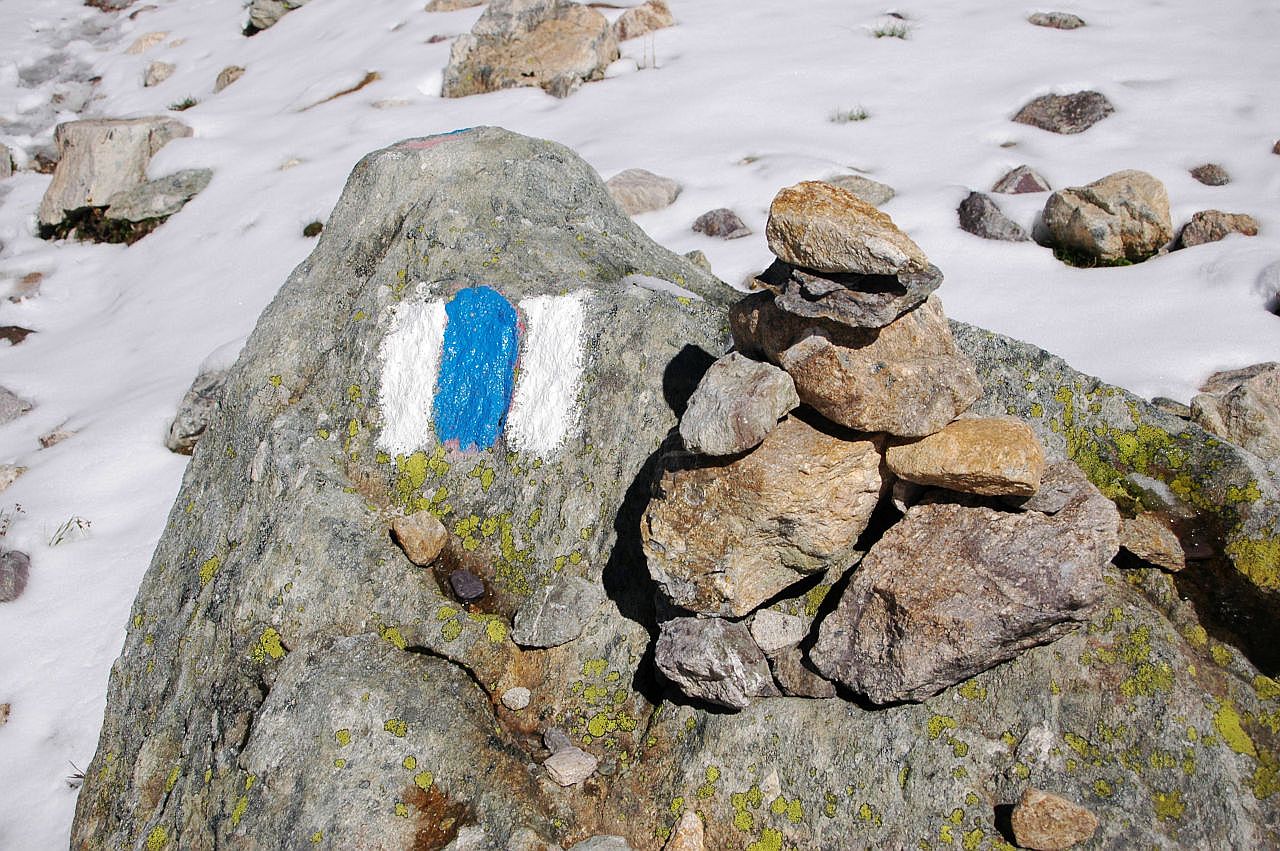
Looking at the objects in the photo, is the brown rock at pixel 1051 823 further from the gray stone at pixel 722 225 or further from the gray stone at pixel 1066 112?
the gray stone at pixel 1066 112

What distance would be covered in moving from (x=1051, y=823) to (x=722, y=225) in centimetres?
974

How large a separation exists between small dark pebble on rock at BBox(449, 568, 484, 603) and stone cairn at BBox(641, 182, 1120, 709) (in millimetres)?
1398

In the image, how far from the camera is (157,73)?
23641mm

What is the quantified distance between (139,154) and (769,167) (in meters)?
13.0

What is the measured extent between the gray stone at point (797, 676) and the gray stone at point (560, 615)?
117 centimetres

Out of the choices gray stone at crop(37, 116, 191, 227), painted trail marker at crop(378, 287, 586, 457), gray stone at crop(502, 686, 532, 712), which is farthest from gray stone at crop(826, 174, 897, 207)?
gray stone at crop(37, 116, 191, 227)

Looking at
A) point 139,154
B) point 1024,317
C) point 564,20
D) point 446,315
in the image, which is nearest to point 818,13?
point 564,20

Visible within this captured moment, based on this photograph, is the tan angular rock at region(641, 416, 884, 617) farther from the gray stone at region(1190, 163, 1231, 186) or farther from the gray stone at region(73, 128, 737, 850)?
the gray stone at region(1190, 163, 1231, 186)

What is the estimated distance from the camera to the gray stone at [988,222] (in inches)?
448

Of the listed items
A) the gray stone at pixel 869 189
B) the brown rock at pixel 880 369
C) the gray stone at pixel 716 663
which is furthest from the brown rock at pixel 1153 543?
the gray stone at pixel 869 189

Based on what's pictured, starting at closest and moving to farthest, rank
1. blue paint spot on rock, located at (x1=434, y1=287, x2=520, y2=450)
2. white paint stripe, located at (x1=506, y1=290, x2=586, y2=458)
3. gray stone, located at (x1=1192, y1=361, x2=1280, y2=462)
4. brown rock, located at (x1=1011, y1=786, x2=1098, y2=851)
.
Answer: brown rock, located at (x1=1011, y1=786, x2=1098, y2=851) < white paint stripe, located at (x1=506, y1=290, x2=586, y2=458) < blue paint spot on rock, located at (x1=434, y1=287, x2=520, y2=450) < gray stone, located at (x1=1192, y1=361, x2=1280, y2=462)

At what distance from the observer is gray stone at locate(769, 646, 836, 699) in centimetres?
441

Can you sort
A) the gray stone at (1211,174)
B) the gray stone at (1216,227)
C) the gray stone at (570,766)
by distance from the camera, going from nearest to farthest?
the gray stone at (570,766) → the gray stone at (1216,227) → the gray stone at (1211,174)

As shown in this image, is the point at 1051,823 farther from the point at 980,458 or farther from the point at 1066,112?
the point at 1066,112
